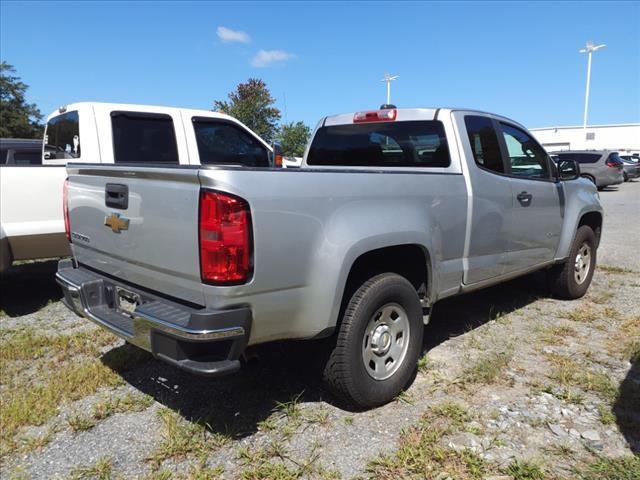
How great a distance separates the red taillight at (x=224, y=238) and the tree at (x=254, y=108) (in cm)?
2691

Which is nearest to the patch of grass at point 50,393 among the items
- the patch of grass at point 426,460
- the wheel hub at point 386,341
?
the wheel hub at point 386,341

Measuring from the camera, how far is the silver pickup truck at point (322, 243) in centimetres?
241

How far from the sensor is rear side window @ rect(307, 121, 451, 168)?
12.9 ft

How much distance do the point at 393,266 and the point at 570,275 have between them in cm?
283

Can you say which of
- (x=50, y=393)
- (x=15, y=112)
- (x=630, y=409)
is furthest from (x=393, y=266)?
(x=15, y=112)

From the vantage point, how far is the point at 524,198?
4305 mm

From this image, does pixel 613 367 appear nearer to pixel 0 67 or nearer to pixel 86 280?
pixel 86 280

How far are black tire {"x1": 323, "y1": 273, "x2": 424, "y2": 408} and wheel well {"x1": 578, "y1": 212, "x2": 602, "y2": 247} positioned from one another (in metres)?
3.24

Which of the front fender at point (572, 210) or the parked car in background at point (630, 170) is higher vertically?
the parked car in background at point (630, 170)

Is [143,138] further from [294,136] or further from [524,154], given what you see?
[294,136]

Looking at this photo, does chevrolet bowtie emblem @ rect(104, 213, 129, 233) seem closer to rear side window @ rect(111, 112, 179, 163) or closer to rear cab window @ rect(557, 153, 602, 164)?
rear side window @ rect(111, 112, 179, 163)

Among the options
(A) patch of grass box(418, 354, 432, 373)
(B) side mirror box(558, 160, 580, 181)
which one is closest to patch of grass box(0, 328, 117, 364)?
(A) patch of grass box(418, 354, 432, 373)

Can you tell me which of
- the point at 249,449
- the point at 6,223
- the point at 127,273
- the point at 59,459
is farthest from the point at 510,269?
the point at 6,223

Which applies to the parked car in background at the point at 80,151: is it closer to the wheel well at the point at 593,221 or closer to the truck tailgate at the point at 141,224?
the truck tailgate at the point at 141,224
